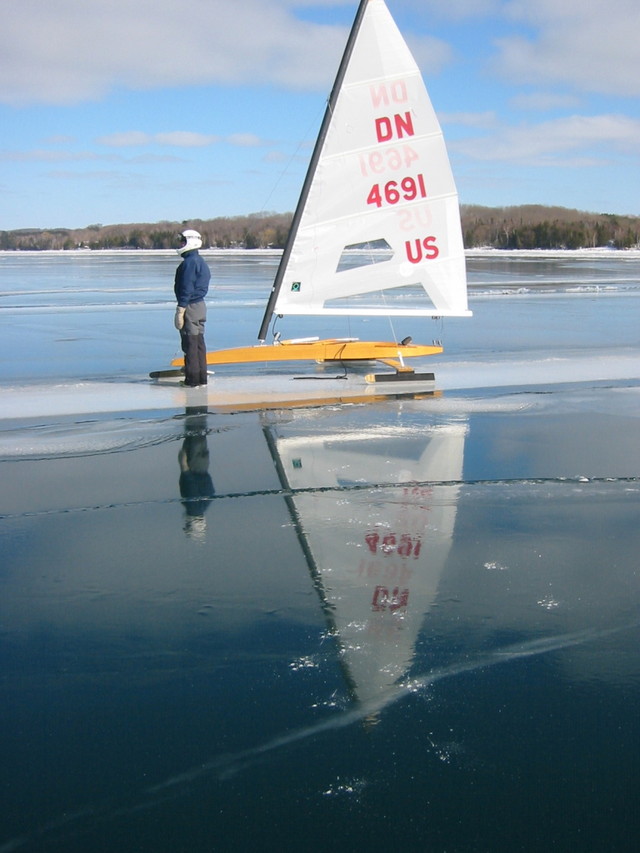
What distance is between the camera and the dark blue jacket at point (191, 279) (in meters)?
8.28

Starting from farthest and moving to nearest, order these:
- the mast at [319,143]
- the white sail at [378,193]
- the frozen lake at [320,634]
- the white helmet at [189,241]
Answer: the white sail at [378,193] < the mast at [319,143] < the white helmet at [189,241] < the frozen lake at [320,634]

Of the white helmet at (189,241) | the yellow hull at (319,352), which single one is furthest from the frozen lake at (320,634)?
the yellow hull at (319,352)

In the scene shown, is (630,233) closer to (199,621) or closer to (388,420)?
(388,420)

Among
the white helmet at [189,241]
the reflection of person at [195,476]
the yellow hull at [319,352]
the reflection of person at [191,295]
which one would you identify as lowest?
the reflection of person at [195,476]

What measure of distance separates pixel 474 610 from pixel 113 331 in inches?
453

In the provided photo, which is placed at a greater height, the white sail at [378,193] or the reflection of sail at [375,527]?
the white sail at [378,193]

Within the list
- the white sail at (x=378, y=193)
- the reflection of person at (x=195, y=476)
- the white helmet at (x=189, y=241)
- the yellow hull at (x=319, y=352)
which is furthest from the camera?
the yellow hull at (x=319, y=352)

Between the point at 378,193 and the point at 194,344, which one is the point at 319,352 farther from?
the point at 378,193

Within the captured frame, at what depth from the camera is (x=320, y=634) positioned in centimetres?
310

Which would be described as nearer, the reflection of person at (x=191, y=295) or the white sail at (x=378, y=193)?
the reflection of person at (x=191, y=295)

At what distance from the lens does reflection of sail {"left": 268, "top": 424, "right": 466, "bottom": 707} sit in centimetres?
306

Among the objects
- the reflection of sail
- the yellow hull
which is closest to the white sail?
the yellow hull

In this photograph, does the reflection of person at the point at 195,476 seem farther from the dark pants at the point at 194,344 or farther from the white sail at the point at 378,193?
the white sail at the point at 378,193

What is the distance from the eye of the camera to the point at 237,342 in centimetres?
1223
